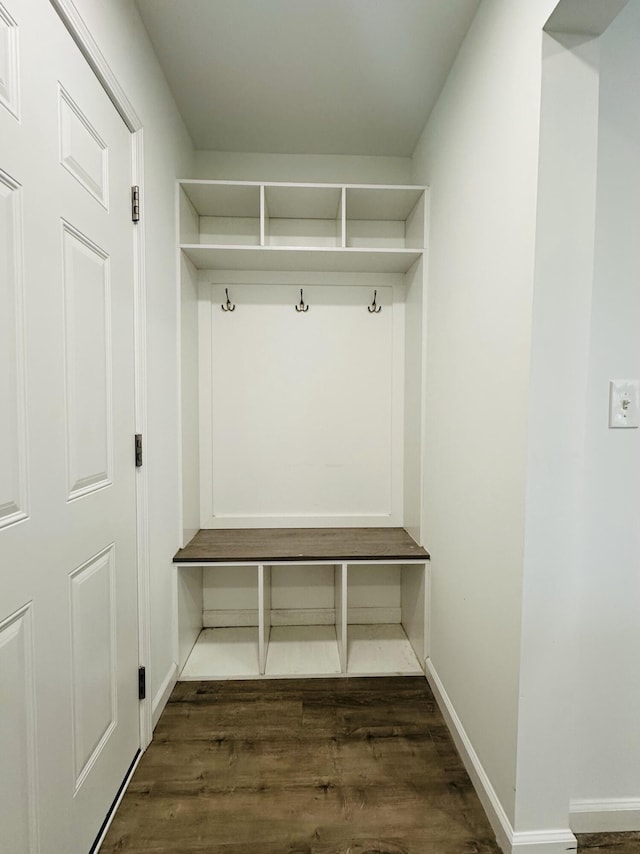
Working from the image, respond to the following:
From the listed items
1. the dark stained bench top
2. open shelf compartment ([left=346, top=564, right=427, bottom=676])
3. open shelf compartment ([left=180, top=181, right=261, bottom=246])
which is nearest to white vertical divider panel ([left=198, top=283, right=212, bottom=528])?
the dark stained bench top

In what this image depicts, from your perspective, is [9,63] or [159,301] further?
[159,301]

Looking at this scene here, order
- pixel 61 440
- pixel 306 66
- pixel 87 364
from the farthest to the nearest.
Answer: pixel 306 66
pixel 87 364
pixel 61 440

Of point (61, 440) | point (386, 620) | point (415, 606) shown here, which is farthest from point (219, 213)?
point (386, 620)

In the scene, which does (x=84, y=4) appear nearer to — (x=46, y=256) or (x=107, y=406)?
(x=46, y=256)

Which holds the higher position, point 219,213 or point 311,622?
point 219,213

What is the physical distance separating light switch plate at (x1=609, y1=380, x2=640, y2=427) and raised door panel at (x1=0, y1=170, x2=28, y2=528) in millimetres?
1512

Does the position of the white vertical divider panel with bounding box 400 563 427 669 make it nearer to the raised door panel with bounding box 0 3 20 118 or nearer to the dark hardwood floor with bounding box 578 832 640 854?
the dark hardwood floor with bounding box 578 832 640 854

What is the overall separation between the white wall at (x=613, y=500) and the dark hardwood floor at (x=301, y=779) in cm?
22

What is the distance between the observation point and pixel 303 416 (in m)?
2.28

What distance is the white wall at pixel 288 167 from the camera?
2115mm

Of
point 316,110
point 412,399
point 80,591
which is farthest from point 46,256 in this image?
point 412,399

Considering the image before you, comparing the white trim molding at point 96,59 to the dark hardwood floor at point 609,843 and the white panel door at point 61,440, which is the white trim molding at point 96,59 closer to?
the white panel door at point 61,440

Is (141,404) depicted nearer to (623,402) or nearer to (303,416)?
(303,416)

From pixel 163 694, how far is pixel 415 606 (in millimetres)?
1239
